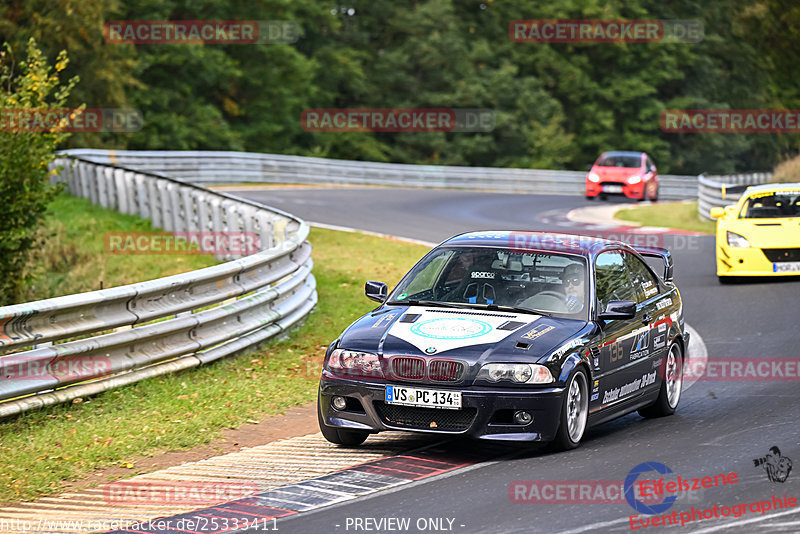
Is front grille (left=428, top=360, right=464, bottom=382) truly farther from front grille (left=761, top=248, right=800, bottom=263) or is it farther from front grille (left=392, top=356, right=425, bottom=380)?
front grille (left=761, top=248, right=800, bottom=263)

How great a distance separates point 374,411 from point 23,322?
9.06 feet

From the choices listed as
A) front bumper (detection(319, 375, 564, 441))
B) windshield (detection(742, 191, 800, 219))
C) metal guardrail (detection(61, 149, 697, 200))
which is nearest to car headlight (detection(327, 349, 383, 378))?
front bumper (detection(319, 375, 564, 441))

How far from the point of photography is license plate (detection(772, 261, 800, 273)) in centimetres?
1709

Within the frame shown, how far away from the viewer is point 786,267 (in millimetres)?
17156

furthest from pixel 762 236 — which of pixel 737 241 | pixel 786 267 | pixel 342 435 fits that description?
pixel 342 435

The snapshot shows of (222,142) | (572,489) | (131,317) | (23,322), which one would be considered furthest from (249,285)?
(222,142)

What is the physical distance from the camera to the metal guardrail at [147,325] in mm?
8695

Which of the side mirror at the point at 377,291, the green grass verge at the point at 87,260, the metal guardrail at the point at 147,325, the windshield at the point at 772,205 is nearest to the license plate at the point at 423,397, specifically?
the side mirror at the point at 377,291

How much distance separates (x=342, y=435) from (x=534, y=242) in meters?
2.16

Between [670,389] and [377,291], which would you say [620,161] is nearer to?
[670,389]

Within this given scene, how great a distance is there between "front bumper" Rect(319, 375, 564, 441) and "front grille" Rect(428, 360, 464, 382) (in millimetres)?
60

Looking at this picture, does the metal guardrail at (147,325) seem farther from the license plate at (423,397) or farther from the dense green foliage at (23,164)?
the dense green foliage at (23,164)

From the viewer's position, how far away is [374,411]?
25.7 feet

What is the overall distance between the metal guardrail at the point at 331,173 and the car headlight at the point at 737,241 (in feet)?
68.8
